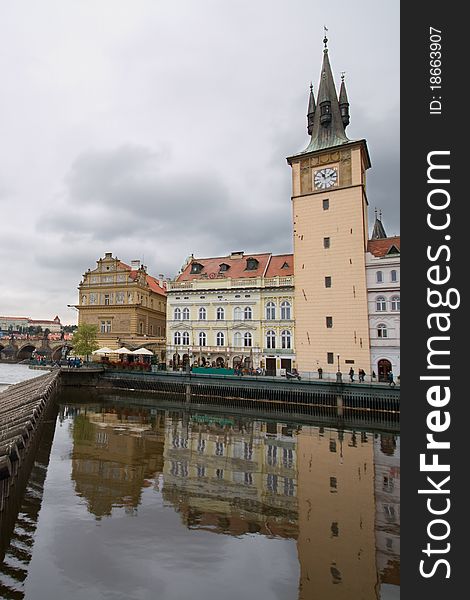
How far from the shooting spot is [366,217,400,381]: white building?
37344 millimetres

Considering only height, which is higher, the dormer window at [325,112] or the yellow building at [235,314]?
the dormer window at [325,112]

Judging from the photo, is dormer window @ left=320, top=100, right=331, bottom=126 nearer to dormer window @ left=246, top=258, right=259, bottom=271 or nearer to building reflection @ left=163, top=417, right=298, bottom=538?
dormer window @ left=246, top=258, right=259, bottom=271

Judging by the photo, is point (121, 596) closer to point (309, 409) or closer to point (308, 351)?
point (309, 409)

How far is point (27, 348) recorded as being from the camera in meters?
115

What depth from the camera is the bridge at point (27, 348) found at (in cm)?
10564

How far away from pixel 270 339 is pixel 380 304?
1178 cm

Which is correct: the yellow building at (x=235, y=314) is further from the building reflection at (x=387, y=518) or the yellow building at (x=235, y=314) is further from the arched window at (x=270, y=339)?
the building reflection at (x=387, y=518)

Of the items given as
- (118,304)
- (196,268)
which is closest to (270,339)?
(196,268)

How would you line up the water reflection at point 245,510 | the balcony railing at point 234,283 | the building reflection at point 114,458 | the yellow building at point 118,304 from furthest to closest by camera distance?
the yellow building at point 118,304 → the balcony railing at point 234,283 → the building reflection at point 114,458 → the water reflection at point 245,510

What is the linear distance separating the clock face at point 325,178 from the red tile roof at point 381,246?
23.4ft

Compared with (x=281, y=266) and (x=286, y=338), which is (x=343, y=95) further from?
(x=286, y=338)

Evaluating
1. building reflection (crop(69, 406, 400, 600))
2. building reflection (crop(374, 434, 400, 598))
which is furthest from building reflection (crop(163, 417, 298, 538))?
building reflection (crop(374, 434, 400, 598))

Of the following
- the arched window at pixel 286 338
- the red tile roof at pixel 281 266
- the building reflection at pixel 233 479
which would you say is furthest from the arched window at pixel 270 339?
the building reflection at pixel 233 479

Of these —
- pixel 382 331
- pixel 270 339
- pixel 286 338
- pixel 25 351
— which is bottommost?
pixel 25 351
